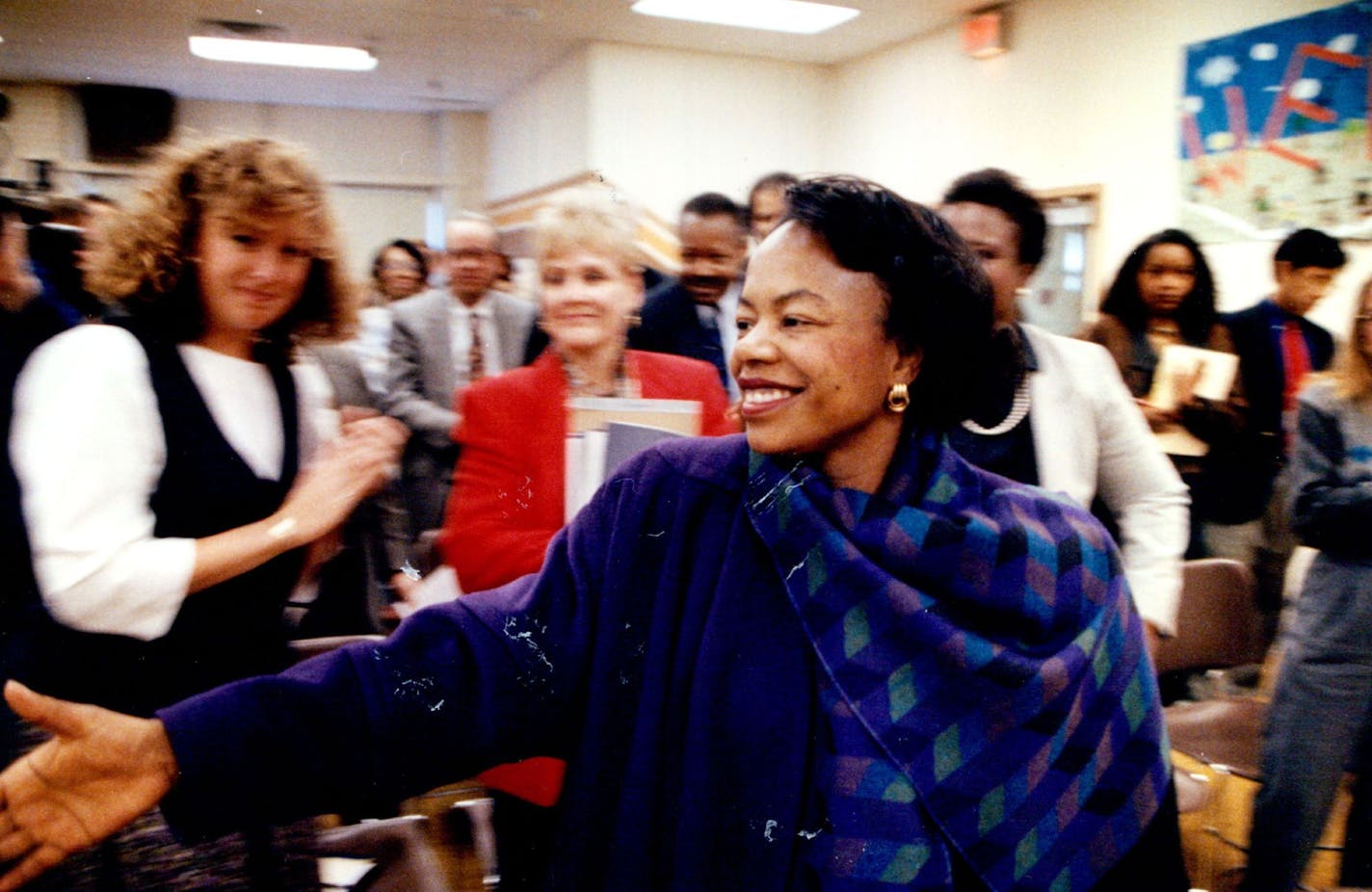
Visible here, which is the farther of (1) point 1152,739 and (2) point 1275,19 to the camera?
(2) point 1275,19

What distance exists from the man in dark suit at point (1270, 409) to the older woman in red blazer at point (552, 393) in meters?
2.28

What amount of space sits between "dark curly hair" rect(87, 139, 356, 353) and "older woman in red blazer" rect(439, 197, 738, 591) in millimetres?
393

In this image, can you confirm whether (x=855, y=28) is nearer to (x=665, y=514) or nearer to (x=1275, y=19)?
(x=1275, y=19)

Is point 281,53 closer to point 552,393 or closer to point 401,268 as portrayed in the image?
point 401,268

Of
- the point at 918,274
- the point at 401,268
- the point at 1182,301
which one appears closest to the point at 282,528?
the point at 918,274

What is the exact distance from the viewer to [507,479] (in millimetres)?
1841

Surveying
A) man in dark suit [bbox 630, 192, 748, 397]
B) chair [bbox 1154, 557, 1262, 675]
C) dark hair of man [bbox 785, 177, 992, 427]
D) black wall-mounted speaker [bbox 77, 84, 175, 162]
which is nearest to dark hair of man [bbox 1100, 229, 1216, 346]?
chair [bbox 1154, 557, 1262, 675]

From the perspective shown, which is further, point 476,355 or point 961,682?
point 476,355

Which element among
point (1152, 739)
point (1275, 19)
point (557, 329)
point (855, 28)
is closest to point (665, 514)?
point (1152, 739)

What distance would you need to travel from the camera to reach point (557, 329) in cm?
196

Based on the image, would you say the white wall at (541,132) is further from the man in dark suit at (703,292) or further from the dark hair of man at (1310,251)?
the dark hair of man at (1310,251)

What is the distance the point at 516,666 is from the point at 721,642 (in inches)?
8.8

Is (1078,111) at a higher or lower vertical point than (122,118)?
lower

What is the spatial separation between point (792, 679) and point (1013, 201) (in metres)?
1.32
